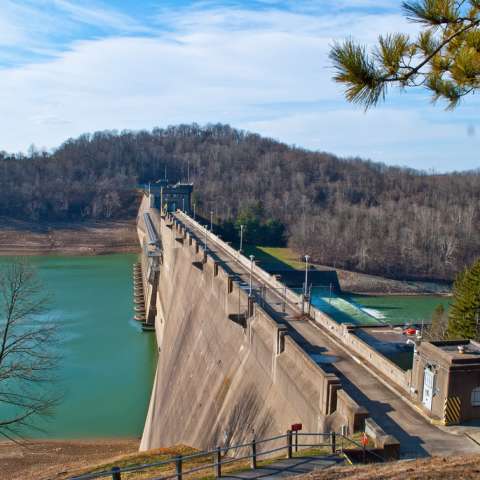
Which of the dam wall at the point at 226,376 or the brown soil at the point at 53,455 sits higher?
the dam wall at the point at 226,376

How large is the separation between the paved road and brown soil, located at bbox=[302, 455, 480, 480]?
1.41 feet

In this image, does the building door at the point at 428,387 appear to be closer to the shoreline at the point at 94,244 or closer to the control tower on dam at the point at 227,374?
the control tower on dam at the point at 227,374

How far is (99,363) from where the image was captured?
30.3 meters

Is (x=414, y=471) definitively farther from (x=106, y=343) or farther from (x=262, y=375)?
(x=106, y=343)

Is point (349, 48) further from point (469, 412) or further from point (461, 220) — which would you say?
point (461, 220)

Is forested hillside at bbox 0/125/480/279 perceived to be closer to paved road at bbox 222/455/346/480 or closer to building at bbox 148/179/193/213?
building at bbox 148/179/193/213

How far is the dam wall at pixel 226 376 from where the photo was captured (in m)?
12.7

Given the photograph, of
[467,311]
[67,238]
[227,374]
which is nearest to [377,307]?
[467,311]

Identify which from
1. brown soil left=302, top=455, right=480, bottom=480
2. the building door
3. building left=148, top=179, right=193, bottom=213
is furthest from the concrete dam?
building left=148, top=179, right=193, bottom=213

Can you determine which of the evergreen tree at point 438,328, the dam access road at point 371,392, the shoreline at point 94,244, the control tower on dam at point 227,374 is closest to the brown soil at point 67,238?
the shoreline at point 94,244

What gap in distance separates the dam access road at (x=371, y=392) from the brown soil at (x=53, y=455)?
752 cm

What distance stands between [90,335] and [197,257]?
10.3 metres

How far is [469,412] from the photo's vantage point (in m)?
11.1

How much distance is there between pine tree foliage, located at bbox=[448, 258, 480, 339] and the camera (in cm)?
2369
